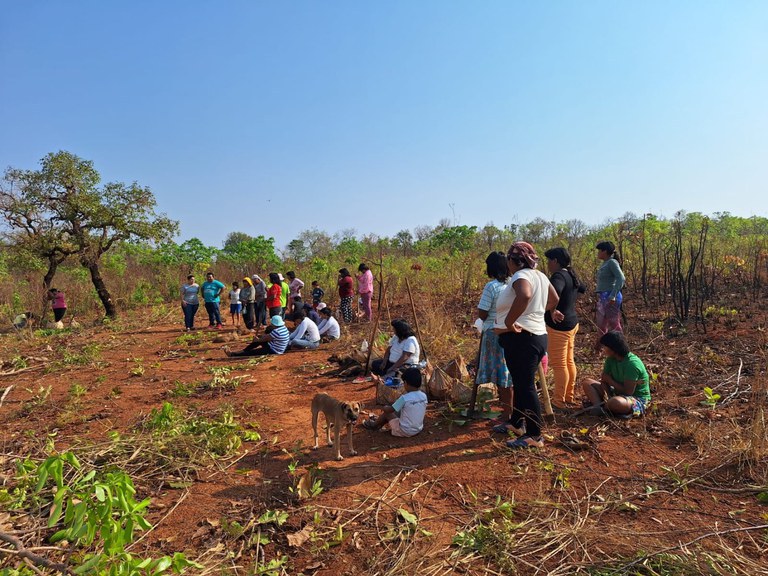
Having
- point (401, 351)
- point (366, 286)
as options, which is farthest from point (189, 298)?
point (401, 351)

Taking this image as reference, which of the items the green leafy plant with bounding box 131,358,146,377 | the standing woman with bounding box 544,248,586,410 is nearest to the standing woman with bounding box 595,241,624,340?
the standing woman with bounding box 544,248,586,410

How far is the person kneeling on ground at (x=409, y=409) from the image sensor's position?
13.8ft

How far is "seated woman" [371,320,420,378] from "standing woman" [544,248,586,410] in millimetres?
1587

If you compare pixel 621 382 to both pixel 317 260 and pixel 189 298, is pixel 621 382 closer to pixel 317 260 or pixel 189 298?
pixel 189 298

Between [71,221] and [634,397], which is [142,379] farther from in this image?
[71,221]

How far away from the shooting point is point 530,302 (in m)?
3.58

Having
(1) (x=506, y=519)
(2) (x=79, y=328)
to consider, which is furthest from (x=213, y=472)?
(2) (x=79, y=328)

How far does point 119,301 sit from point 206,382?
1148 centimetres

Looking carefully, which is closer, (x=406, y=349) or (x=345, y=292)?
(x=406, y=349)

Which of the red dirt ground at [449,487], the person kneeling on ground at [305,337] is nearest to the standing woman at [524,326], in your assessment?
the red dirt ground at [449,487]

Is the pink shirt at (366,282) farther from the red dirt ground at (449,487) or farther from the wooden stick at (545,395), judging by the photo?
the wooden stick at (545,395)

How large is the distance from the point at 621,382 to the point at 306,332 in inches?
234

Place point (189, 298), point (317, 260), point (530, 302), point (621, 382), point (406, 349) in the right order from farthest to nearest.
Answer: point (317, 260) < point (189, 298) < point (406, 349) < point (621, 382) < point (530, 302)

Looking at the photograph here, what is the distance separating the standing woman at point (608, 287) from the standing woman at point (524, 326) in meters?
2.12
